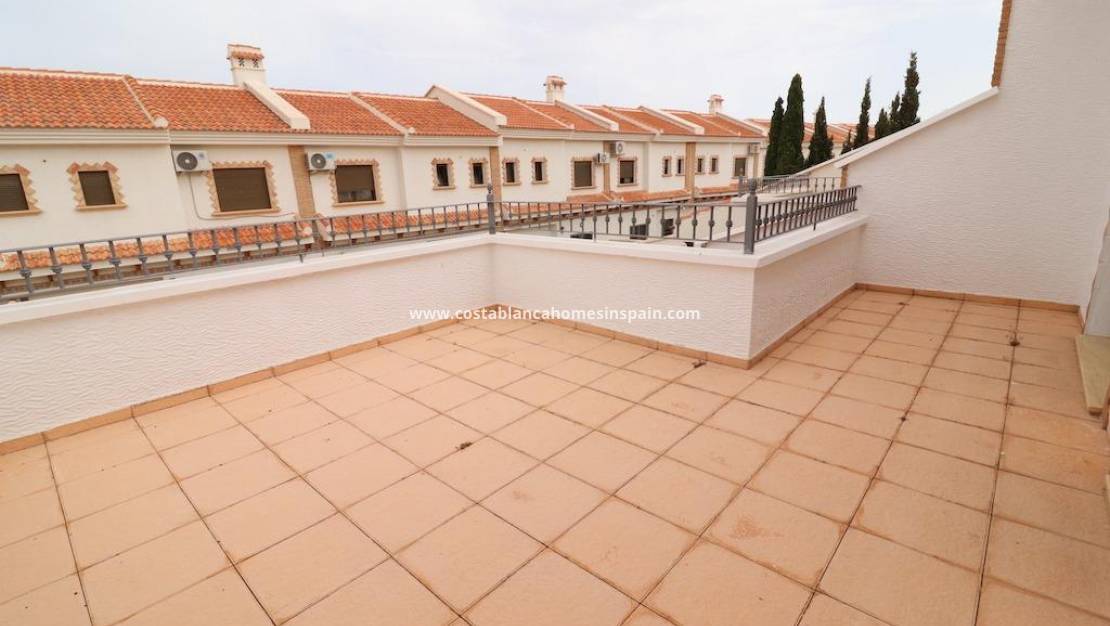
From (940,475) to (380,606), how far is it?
3.31 m

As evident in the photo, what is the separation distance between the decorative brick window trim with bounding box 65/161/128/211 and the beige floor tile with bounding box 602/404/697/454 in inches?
520

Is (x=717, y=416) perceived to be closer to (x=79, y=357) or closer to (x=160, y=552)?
(x=160, y=552)

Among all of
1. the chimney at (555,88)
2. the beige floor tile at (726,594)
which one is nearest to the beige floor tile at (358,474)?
the beige floor tile at (726,594)

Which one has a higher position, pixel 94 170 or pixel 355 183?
pixel 94 170

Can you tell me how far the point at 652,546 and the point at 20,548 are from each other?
3.43 meters

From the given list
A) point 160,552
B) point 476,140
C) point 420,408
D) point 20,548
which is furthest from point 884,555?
point 476,140

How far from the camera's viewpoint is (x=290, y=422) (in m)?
4.00

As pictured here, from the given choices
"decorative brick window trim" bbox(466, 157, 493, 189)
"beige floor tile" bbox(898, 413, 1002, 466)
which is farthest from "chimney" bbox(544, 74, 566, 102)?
"beige floor tile" bbox(898, 413, 1002, 466)

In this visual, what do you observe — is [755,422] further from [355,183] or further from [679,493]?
[355,183]

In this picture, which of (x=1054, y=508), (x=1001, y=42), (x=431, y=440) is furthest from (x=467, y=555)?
(x=1001, y=42)

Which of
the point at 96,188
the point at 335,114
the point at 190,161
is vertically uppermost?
the point at 335,114

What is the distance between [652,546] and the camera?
2.53 meters

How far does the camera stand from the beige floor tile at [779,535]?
2381 millimetres

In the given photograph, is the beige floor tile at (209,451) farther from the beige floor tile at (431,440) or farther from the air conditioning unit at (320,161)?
the air conditioning unit at (320,161)
